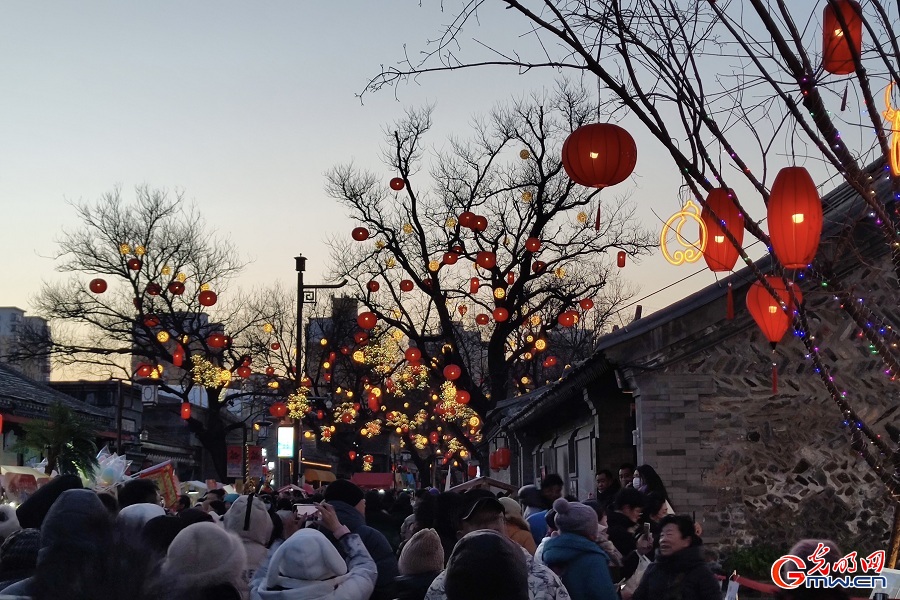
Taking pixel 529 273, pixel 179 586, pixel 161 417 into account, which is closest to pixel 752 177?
pixel 179 586

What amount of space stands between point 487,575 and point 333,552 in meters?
2.54

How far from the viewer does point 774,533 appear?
1427 cm

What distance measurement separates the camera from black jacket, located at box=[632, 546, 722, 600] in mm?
6324

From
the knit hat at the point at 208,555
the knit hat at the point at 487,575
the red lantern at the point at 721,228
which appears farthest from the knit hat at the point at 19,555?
the red lantern at the point at 721,228

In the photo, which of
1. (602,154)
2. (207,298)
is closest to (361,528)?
(602,154)

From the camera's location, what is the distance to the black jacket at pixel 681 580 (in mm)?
6324

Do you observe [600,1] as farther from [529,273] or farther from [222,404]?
[222,404]

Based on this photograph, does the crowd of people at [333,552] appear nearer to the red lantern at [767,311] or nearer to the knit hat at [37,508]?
the knit hat at [37,508]

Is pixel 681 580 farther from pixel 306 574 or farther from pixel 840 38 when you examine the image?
pixel 840 38

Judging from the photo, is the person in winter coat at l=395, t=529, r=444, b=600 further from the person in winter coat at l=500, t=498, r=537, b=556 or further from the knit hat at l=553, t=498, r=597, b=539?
the person in winter coat at l=500, t=498, r=537, b=556

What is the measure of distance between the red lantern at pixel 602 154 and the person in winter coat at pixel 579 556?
328 centimetres

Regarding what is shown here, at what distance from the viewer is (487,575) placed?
11.6 feet

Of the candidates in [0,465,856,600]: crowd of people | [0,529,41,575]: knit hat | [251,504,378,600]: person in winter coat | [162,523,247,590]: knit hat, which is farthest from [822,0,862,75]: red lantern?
[0,529,41,575]: knit hat

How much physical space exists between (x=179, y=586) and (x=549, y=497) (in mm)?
8362
